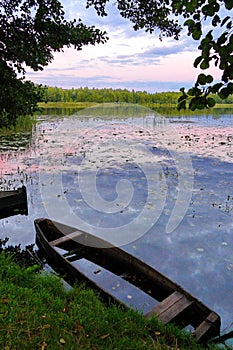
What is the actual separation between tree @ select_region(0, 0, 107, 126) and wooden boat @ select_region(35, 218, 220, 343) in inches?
127

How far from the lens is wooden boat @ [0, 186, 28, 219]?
874cm

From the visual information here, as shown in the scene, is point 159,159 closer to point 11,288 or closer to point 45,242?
point 45,242

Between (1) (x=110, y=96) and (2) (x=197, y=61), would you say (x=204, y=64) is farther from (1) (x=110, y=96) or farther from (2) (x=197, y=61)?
(1) (x=110, y=96)

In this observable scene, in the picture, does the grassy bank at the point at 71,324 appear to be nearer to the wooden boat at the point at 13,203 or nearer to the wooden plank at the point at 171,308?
the wooden plank at the point at 171,308

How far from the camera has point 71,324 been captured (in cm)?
374

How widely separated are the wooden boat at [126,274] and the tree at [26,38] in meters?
3.22

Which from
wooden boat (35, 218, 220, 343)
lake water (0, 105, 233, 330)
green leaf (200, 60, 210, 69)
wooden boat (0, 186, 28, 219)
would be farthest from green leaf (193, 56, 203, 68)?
wooden boat (0, 186, 28, 219)

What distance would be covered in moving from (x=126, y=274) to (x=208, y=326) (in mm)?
1985

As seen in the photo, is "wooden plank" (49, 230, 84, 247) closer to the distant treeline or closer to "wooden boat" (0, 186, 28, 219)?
"wooden boat" (0, 186, 28, 219)

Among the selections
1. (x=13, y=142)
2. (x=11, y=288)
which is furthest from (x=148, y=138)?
(x=11, y=288)

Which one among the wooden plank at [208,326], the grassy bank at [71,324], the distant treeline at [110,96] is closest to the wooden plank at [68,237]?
the grassy bank at [71,324]

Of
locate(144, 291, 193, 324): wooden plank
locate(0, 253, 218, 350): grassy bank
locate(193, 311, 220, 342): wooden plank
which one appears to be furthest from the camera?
locate(144, 291, 193, 324): wooden plank

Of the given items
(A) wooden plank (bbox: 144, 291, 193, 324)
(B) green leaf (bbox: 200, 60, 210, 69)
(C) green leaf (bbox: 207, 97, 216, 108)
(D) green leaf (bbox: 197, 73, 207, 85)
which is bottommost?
(A) wooden plank (bbox: 144, 291, 193, 324)

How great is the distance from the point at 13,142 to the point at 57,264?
48.7 ft
